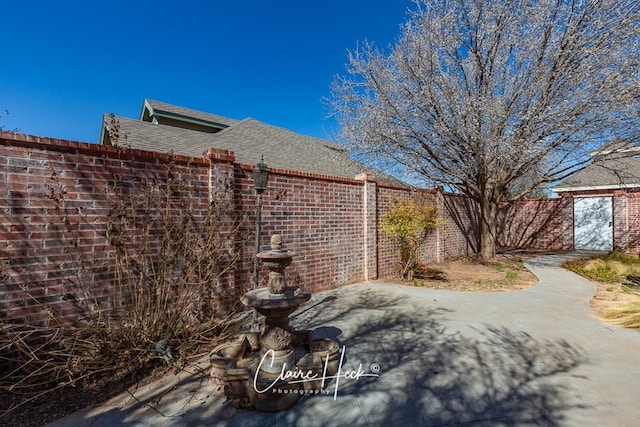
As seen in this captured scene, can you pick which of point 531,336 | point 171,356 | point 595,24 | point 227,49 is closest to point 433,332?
point 531,336

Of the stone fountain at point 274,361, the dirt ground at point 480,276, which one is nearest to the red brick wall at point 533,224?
the dirt ground at point 480,276

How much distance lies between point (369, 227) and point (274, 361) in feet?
15.2

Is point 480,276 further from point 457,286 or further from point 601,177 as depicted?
point 601,177

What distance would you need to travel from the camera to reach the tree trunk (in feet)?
30.3

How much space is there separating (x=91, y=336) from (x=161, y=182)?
1.91 m

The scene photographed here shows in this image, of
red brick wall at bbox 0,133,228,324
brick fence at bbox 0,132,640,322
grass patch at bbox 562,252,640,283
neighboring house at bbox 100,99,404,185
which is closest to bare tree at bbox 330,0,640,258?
neighboring house at bbox 100,99,404,185

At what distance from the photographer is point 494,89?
24.4 ft

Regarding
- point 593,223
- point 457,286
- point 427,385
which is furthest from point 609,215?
point 427,385

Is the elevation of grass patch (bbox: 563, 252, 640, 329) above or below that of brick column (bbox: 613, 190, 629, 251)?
below

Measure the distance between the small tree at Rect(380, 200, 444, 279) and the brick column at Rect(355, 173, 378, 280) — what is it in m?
0.38

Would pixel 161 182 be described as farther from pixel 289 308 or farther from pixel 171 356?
pixel 289 308

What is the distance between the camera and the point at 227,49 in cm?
958

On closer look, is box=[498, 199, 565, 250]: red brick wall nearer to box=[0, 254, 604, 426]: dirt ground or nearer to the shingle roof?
the shingle roof

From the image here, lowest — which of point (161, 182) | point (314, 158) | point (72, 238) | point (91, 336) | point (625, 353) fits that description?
point (625, 353)
